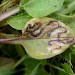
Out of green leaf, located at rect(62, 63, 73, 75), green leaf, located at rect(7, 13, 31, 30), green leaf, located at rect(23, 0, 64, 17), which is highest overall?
green leaf, located at rect(23, 0, 64, 17)

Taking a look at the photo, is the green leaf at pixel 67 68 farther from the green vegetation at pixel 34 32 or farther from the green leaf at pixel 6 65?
the green leaf at pixel 6 65

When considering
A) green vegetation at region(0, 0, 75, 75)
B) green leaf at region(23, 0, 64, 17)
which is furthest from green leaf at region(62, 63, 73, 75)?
green leaf at region(23, 0, 64, 17)

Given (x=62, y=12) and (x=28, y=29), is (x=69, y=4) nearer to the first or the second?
(x=62, y=12)

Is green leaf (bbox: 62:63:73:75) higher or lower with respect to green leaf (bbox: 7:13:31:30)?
lower

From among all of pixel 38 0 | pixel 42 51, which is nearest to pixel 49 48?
pixel 42 51

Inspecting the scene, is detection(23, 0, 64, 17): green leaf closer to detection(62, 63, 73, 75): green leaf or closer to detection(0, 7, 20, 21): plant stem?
detection(0, 7, 20, 21): plant stem

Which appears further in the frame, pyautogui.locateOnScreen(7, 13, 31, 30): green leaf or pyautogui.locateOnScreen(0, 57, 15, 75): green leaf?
pyautogui.locateOnScreen(0, 57, 15, 75): green leaf

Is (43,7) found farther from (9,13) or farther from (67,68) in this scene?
(67,68)
